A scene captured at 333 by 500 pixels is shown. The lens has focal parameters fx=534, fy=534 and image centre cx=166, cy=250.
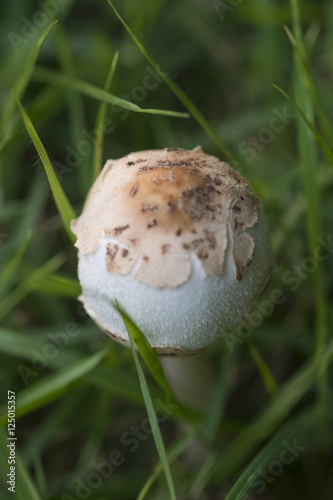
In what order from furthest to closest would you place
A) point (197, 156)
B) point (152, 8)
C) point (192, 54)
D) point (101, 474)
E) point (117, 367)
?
point (192, 54) → point (152, 8) → point (101, 474) → point (117, 367) → point (197, 156)

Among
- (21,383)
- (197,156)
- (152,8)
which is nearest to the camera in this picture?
(197,156)

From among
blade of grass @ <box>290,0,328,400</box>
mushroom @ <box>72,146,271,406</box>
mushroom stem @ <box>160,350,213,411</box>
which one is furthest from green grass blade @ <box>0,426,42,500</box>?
blade of grass @ <box>290,0,328,400</box>

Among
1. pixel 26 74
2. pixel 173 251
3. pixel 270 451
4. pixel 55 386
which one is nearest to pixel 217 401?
pixel 270 451

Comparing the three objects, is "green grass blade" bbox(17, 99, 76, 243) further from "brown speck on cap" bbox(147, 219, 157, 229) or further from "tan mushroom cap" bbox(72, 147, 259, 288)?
"brown speck on cap" bbox(147, 219, 157, 229)

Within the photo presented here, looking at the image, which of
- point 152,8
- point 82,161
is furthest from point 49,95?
point 152,8

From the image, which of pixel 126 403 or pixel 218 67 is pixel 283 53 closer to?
pixel 218 67

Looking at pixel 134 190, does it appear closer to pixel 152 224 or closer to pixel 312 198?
pixel 152 224

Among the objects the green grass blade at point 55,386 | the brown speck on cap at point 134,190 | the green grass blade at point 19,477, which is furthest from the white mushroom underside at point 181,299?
the green grass blade at point 19,477

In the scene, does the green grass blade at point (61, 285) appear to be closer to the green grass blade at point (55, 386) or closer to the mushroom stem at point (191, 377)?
the green grass blade at point (55, 386)
